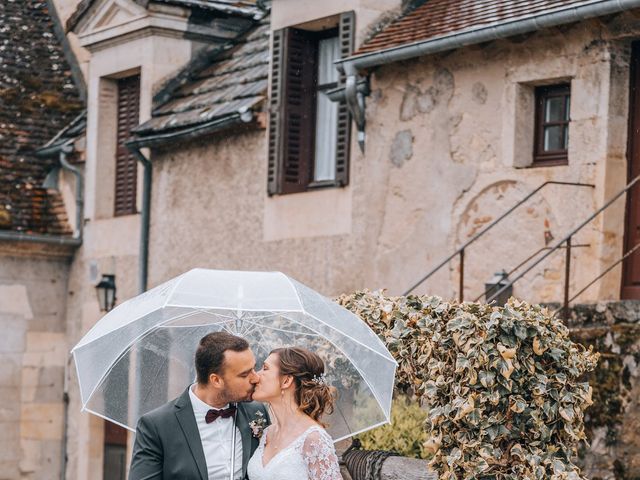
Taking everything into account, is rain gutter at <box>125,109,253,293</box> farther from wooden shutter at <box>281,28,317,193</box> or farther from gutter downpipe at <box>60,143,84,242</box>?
gutter downpipe at <box>60,143,84,242</box>

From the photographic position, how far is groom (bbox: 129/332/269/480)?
554 centimetres

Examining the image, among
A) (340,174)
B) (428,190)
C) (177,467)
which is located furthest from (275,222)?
(177,467)

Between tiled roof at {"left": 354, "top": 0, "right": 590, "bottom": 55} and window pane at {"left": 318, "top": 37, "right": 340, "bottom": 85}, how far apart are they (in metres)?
1.04

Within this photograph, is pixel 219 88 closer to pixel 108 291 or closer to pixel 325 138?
pixel 325 138

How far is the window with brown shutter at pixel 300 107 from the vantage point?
1427 centimetres

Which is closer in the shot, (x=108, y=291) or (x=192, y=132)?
(x=192, y=132)

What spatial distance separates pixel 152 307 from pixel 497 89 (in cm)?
618

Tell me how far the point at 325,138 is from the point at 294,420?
8717 mm

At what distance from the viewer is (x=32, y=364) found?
18.6 metres

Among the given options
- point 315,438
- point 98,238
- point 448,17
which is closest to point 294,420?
point 315,438

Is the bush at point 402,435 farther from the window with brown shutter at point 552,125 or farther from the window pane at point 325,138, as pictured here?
the window pane at point 325,138

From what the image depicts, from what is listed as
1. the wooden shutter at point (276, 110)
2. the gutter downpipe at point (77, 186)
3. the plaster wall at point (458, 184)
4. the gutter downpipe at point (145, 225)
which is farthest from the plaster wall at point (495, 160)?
the gutter downpipe at point (77, 186)

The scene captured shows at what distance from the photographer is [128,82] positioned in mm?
18047

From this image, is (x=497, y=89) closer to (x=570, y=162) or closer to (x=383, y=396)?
(x=570, y=162)
